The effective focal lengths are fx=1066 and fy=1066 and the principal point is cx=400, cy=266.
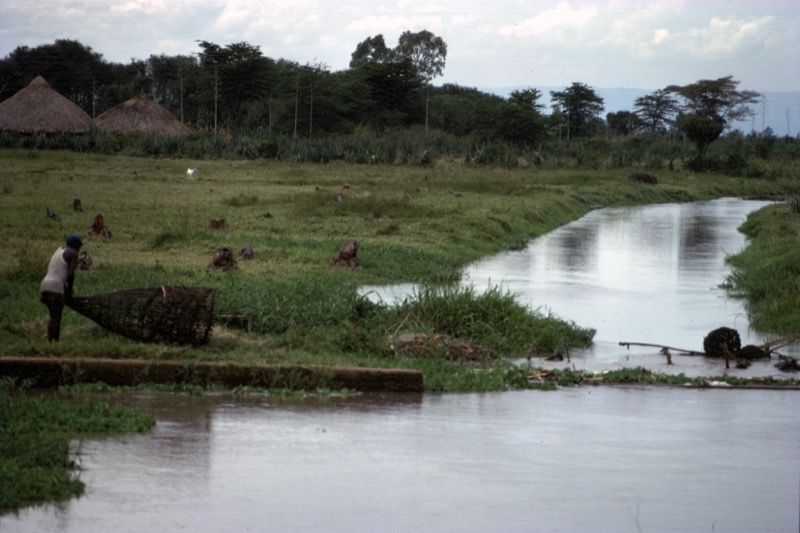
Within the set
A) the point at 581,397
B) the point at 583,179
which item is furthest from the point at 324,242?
the point at 583,179

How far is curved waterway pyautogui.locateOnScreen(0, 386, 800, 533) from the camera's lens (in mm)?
5941

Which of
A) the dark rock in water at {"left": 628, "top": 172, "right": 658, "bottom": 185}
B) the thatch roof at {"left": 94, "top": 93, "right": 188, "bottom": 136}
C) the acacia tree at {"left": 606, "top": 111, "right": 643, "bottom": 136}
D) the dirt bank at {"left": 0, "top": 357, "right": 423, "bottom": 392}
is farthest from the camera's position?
the acacia tree at {"left": 606, "top": 111, "right": 643, "bottom": 136}

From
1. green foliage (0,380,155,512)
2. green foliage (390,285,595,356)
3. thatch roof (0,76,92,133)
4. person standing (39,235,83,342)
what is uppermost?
thatch roof (0,76,92,133)

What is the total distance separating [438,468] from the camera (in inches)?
274

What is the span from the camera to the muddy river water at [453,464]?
5961mm

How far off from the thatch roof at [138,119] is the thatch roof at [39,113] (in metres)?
1.67

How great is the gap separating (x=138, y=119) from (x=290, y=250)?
44243 millimetres

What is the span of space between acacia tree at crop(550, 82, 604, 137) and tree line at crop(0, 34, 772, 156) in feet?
0.25

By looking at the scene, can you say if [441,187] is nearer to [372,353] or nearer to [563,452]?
[372,353]

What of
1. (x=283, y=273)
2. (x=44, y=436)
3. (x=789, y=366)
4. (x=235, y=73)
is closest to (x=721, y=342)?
(x=789, y=366)

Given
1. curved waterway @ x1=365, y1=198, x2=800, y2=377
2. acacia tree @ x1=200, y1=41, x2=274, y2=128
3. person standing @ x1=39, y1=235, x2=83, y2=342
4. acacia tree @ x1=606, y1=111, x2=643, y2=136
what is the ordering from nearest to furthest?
person standing @ x1=39, y1=235, x2=83, y2=342, curved waterway @ x1=365, y1=198, x2=800, y2=377, acacia tree @ x1=200, y1=41, x2=274, y2=128, acacia tree @ x1=606, y1=111, x2=643, y2=136

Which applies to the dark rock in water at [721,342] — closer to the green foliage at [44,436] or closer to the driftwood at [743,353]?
the driftwood at [743,353]

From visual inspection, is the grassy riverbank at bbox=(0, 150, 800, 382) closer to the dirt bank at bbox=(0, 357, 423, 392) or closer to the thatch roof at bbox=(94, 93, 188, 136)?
the dirt bank at bbox=(0, 357, 423, 392)

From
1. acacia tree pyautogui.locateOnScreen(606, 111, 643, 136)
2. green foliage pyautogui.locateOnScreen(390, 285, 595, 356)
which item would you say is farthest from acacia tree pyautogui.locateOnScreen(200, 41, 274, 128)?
green foliage pyautogui.locateOnScreen(390, 285, 595, 356)
